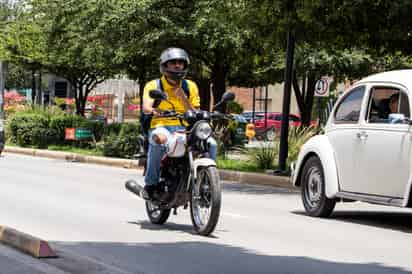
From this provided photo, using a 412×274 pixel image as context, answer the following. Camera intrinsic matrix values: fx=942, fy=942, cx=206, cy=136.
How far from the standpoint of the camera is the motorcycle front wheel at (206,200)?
948 centimetres

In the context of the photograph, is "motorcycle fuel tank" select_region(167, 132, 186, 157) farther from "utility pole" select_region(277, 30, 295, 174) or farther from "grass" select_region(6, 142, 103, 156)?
"grass" select_region(6, 142, 103, 156)

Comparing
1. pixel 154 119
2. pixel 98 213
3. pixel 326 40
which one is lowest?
pixel 98 213

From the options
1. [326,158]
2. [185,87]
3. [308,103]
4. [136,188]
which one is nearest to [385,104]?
[326,158]

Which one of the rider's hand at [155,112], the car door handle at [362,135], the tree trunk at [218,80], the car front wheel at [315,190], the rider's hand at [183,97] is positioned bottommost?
the car front wheel at [315,190]

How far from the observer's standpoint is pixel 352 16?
17.4 meters

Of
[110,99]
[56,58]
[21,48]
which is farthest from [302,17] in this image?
[110,99]

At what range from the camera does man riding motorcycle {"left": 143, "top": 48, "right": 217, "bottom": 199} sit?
10273mm

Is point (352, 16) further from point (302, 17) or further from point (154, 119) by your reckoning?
point (154, 119)

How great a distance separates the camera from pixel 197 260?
852 centimetres

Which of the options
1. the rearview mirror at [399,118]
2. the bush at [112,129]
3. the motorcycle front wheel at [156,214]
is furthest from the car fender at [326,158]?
the bush at [112,129]

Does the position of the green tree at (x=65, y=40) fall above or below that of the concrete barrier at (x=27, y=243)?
above

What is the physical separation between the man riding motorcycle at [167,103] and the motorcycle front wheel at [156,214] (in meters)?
0.42

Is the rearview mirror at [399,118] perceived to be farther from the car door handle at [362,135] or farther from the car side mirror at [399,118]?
the car door handle at [362,135]

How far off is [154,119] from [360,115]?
2.88 m
